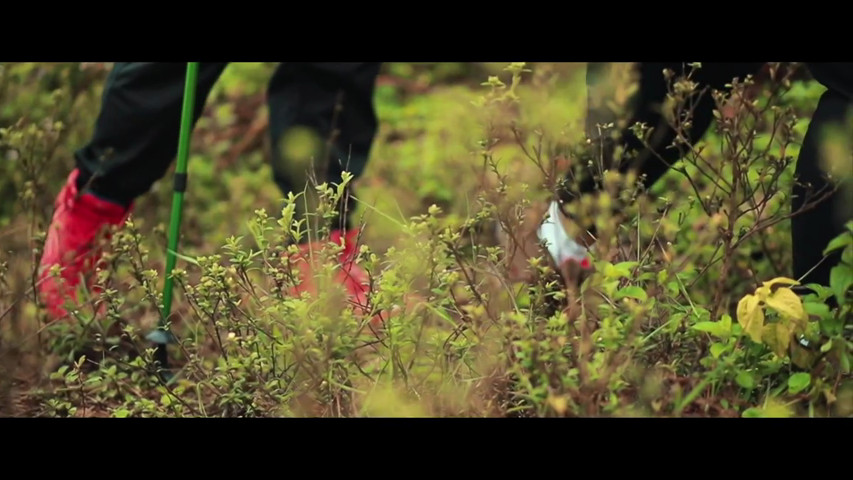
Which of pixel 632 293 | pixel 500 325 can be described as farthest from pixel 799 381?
pixel 500 325

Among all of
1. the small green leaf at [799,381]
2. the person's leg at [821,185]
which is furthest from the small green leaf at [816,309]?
the person's leg at [821,185]

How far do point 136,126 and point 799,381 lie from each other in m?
1.99

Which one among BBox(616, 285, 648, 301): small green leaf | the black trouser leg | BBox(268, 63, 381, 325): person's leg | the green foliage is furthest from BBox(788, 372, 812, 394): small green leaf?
the black trouser leg

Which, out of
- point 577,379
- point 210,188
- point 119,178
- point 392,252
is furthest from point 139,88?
point 210,188

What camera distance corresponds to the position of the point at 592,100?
3.08m

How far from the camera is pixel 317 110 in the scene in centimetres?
365

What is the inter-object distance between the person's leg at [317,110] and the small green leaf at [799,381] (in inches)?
60.5

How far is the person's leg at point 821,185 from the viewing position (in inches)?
106

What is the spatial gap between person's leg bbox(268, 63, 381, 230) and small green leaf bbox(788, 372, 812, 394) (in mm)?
1536

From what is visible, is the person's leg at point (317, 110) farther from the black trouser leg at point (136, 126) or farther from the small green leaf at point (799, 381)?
the small green leaf at point (799, 381)

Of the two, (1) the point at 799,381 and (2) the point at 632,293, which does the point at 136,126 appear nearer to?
(2) the point at 632,293
